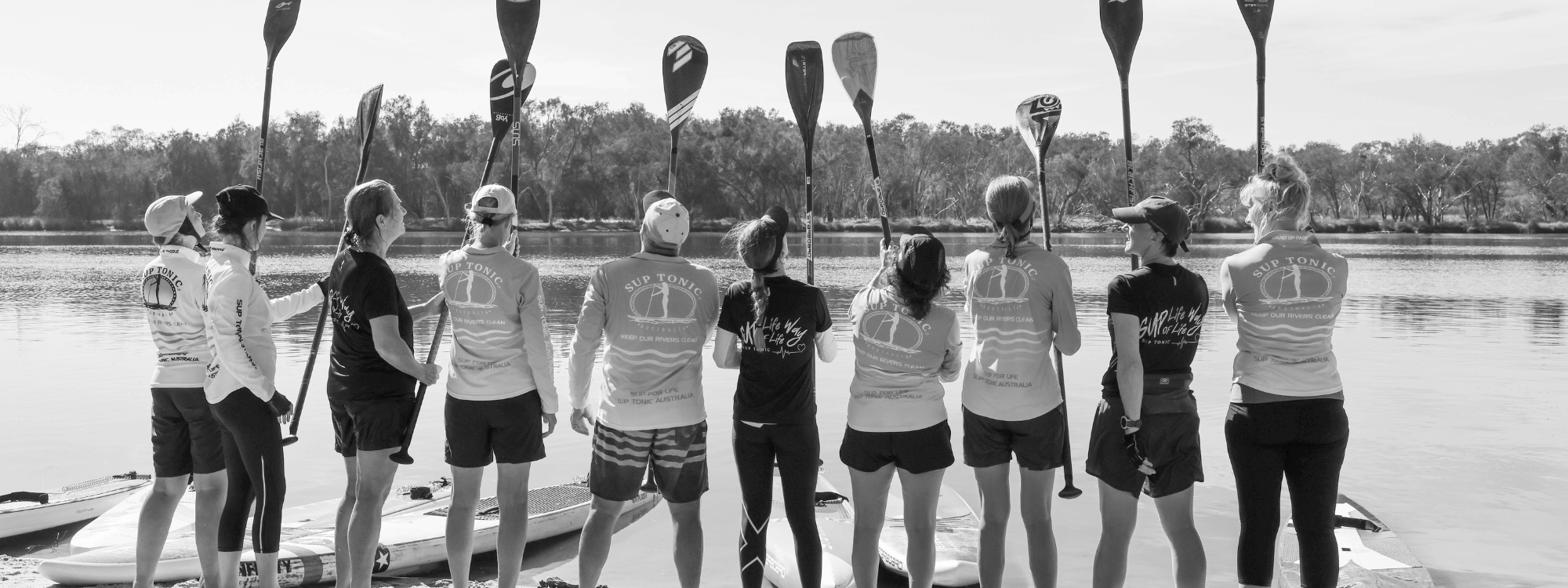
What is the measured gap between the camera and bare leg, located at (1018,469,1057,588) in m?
3.69

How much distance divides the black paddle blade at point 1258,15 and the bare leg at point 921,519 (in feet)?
9.86

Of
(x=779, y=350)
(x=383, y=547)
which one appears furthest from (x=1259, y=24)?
(x=383, y=547)

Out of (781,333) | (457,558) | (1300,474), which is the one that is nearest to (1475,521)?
(1300,474)

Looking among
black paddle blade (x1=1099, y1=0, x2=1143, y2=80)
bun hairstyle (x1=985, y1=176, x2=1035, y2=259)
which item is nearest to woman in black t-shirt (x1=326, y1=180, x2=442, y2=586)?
bun hairstyle (x1=985, y1=176, x2=1035, y2=259)

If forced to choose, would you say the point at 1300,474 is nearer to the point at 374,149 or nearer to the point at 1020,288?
the point at 1020,288

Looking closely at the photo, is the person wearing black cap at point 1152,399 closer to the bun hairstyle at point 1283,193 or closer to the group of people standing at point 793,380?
the group of people standing at point 793,380

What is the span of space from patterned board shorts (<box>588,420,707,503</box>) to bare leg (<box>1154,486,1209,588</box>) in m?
1.63

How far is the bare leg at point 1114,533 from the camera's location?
11.7ft

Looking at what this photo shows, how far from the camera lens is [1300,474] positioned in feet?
11.7

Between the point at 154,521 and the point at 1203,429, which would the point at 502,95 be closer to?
the point at 154,521

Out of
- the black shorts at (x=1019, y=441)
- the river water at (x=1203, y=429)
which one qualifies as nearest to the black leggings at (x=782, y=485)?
the black shorts at (x=1019, y=441)

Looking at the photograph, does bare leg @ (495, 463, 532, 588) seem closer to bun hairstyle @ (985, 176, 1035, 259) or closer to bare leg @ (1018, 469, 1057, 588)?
bare leg @ (1018, 469, 1057, 588)

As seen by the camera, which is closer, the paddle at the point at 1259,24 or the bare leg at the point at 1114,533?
the bare leg at the point at 1114,533

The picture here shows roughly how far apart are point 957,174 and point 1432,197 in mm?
38558
